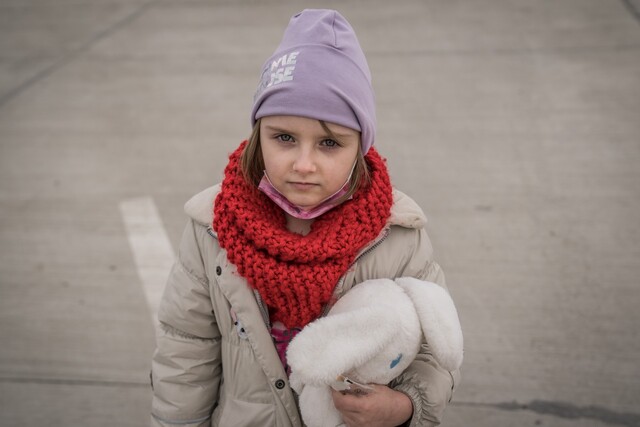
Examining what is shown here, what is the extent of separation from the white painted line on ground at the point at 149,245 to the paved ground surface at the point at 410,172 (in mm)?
25

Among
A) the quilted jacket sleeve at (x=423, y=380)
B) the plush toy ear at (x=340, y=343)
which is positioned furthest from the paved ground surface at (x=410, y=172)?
the plush toy ear at (x=340, y=343)

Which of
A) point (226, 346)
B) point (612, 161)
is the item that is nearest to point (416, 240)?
point (226, 346)

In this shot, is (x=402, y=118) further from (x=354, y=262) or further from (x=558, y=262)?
(x=354, y=262)

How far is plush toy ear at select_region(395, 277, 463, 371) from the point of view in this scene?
3.98 ft

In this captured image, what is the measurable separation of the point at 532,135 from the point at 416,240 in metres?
2.24

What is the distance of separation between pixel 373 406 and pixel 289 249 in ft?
1.26

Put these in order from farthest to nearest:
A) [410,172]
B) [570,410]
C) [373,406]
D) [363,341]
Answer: [410,172]
[570,410]
[373,406]
[363,341]

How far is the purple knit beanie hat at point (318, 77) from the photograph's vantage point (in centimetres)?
125

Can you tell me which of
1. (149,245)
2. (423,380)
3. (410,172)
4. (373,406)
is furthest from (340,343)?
(410,172)

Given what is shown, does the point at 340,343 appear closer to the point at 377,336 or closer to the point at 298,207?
the point at 377,336

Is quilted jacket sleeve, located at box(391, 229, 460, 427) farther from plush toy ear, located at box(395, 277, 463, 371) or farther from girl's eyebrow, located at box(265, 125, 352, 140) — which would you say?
girl's eyebrow, located at box(265, 125, 352, 140)

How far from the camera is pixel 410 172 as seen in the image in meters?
3.27

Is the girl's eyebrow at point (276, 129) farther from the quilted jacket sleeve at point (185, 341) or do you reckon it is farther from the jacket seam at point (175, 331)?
the jacket seam at point (175, 331)

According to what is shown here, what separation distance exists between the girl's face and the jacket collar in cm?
17
